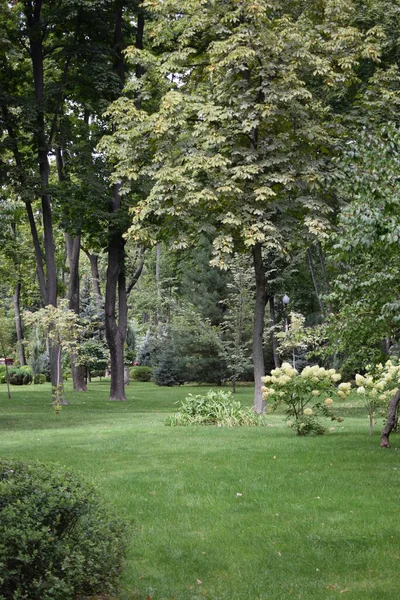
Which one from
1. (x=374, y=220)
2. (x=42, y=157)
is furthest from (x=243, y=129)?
(x=374, y=220)

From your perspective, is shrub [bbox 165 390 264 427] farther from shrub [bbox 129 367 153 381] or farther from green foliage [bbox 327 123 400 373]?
shrub [bbox 129 367 153 381]

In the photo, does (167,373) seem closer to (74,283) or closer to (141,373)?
(141,373)

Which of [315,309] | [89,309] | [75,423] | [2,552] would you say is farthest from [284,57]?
[89,309]

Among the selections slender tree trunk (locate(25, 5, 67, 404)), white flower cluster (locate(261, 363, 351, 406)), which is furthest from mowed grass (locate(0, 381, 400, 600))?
slender tree trunk (locate(25, 5, 67, 404))

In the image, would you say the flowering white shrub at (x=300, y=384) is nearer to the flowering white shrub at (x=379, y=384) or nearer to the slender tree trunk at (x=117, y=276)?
the flowering white shrub at (x=379, y=384)

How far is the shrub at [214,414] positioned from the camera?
15109 mm

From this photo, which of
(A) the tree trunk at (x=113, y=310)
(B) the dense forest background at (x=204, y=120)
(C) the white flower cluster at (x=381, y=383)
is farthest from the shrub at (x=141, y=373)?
(C) the white flower cluster at (x=381, y=383)

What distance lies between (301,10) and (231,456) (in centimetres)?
1330

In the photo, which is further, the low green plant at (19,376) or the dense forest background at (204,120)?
the low green plant at (19,376)

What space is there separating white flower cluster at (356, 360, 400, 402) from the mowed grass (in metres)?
0.75

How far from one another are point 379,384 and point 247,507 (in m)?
4.33

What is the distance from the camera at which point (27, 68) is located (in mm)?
22797

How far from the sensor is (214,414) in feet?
50.4

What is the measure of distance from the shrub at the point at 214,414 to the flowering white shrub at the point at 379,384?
3690 millimetres
